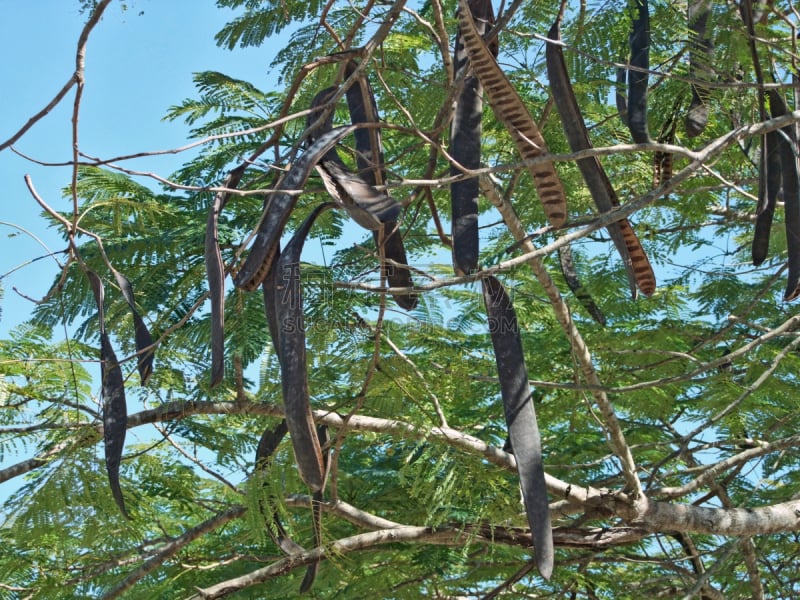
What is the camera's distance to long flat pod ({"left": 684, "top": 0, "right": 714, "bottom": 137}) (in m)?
3.32

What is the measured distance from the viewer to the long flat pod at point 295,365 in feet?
6.55

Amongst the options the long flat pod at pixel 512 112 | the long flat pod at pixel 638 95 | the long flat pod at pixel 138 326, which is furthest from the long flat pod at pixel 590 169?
the long flat pod at pixel 138 326

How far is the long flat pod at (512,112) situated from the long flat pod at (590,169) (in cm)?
13

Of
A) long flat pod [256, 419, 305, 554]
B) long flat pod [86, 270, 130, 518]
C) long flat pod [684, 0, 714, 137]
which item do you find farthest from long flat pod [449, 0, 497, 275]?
long flat pod [256, 419, 305, 554]

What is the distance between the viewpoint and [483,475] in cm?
336

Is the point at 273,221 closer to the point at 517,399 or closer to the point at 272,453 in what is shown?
the point at 517,399

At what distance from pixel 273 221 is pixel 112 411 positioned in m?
0.91

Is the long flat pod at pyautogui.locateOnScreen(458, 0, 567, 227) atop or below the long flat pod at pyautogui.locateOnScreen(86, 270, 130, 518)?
atop

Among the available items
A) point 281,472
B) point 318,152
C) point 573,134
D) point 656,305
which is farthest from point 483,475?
point 656,305

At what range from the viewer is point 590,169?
2619 millimetres

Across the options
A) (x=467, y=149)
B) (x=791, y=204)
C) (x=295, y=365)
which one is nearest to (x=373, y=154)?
(x=467, y=149)

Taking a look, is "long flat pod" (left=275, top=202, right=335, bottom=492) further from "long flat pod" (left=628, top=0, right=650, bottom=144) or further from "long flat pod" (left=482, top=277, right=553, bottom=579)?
"long flat pod" (left=628, top=0, right=650, bottom=144)

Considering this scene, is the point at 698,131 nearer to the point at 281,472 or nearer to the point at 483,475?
the point at 483,475

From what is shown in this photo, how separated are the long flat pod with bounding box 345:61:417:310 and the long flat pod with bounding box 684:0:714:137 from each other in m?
1.16
